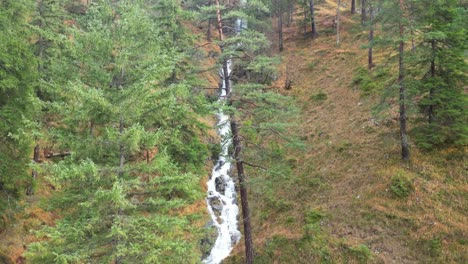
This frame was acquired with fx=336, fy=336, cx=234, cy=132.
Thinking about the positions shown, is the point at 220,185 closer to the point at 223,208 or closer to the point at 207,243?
the point at 223,208

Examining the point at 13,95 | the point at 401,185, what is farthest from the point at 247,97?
the point at 13,95

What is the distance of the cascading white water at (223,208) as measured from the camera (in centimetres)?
1945

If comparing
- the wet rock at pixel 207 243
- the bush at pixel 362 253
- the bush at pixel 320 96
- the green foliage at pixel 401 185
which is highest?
the bush at pixel 320 96

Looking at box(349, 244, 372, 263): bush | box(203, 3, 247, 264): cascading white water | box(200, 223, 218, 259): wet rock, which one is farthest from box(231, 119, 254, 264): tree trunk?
box(349, 244, 372, 263): bush

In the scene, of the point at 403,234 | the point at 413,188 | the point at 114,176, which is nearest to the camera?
the point at 114,176

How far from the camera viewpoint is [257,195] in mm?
23156

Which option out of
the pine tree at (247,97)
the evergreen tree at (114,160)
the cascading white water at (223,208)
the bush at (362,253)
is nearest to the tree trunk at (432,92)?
the pine tree at (247,97)

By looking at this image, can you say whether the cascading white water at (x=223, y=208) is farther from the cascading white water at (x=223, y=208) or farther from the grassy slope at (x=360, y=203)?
the grassy slope at (x=360, y=203)

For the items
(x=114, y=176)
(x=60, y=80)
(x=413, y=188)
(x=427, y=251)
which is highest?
(x=60, y=80)

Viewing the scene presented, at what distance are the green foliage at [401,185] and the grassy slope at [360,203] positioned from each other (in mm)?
208

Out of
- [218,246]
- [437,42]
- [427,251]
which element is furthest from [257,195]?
[437,42]

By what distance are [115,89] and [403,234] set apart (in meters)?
14.0

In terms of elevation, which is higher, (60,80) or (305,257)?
(60,80)

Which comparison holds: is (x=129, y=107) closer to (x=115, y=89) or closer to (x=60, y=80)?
(x=115, y=89)
